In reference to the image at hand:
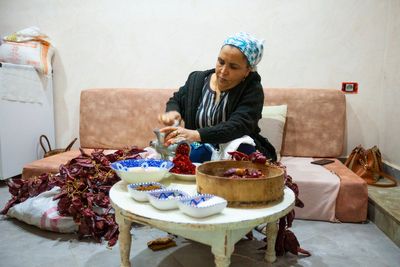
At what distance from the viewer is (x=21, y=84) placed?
10.1ft

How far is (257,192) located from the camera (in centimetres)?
122

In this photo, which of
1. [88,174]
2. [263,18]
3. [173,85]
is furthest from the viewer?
[173,85]

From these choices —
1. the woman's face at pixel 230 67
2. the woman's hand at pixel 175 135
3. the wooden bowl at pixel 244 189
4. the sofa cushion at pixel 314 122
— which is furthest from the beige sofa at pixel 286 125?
the wooden bowl at pixel 244 189

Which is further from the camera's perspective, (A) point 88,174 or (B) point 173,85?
(B) point 173,85

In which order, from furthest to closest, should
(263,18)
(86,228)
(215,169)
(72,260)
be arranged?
(263,18), (86,228), (72,260), (215,169)

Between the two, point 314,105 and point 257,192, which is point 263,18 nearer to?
point 314,105

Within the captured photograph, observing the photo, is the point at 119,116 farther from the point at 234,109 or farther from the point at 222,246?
the point at 222,246

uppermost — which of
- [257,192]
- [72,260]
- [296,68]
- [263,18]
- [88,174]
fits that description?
[263,18]

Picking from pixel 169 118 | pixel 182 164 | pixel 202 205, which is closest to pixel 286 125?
pixel 169 118

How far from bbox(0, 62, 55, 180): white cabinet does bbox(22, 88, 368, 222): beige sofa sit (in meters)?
0.46

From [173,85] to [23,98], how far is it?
1.35 metres

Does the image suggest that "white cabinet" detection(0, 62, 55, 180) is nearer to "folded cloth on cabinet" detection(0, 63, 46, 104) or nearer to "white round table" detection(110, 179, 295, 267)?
"folded cloth on cabinet" detection(0, 63, 46, 104)

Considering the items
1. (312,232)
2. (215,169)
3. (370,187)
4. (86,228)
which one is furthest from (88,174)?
(370,187)

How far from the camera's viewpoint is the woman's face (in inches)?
77.5
